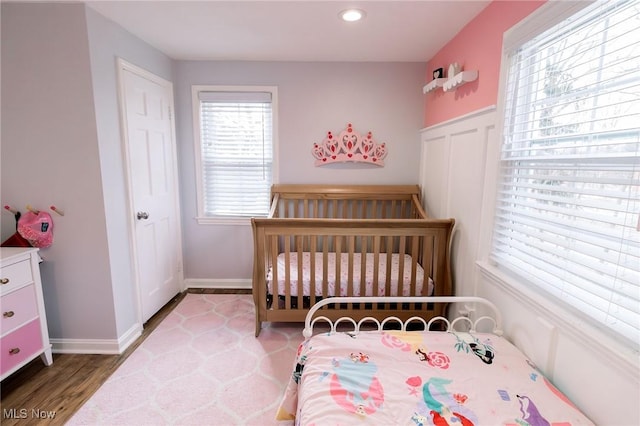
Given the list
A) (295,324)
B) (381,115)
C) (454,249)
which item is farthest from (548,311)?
(381,115)

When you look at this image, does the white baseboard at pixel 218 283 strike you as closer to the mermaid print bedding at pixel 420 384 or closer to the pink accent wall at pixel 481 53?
the mermaid print bedding at pixel 420 384

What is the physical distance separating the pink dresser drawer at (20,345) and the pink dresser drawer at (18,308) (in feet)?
0.13

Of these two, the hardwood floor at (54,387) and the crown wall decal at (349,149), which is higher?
the crown wall decal at (349,149)

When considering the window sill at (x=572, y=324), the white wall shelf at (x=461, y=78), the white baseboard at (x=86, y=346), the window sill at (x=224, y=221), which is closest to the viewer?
the window sill at (x=572, y=324)

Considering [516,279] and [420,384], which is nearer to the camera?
[420,384]

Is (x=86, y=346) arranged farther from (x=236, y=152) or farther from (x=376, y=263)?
(x=376, y=263)

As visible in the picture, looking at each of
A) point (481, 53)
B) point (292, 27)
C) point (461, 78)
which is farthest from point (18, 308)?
point (481, 53)

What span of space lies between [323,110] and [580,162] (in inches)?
82.9

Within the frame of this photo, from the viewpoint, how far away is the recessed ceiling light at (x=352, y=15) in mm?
1794

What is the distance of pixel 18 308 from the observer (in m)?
1.69

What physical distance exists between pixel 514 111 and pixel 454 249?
1001mm

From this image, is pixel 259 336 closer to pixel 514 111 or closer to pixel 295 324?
pixel 295 324

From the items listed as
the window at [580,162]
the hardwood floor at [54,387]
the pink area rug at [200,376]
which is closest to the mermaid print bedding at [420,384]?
the window at [580,162]

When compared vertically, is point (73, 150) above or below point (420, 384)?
above
